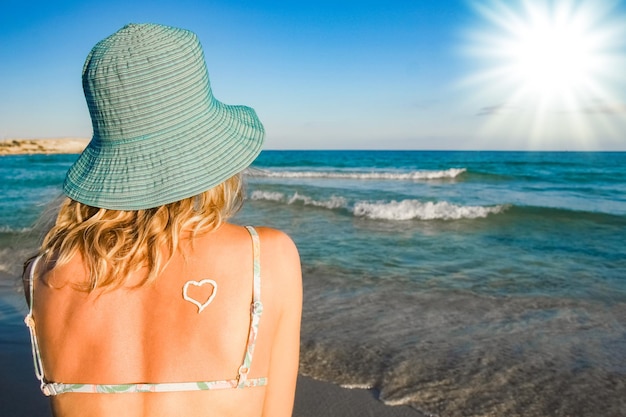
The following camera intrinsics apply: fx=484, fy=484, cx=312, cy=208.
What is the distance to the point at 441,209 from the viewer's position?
1237 centimetres

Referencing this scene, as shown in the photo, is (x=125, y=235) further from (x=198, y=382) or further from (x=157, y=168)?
(x=198, y=382)

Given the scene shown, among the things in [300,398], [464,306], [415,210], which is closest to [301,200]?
[415,210]

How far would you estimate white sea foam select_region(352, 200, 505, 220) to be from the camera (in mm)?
11789

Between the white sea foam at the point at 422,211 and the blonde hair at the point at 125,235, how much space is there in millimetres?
10511

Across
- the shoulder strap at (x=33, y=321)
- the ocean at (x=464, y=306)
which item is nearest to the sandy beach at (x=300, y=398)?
the ocean at (x=464, y=306)

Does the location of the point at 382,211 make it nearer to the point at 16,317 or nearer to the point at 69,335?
the point at 16,317

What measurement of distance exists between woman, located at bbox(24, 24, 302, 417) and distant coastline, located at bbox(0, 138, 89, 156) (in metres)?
79.9

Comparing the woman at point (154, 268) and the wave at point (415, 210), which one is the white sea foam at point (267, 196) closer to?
the wave at point (415, 210)

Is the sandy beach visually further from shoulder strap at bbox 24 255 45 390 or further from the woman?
shoulder strap at bbox 24 255 45 390

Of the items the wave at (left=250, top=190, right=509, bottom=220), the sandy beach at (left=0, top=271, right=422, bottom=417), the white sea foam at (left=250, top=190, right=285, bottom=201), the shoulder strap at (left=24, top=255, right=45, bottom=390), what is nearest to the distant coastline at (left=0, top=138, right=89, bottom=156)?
the white sea foam at (left=250, top=190, right=285, bottom=201)

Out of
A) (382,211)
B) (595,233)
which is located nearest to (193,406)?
(595,233)

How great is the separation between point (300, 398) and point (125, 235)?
91.6 inches

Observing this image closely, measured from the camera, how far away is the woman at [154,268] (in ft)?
4.14

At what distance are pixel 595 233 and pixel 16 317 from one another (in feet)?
32.6
